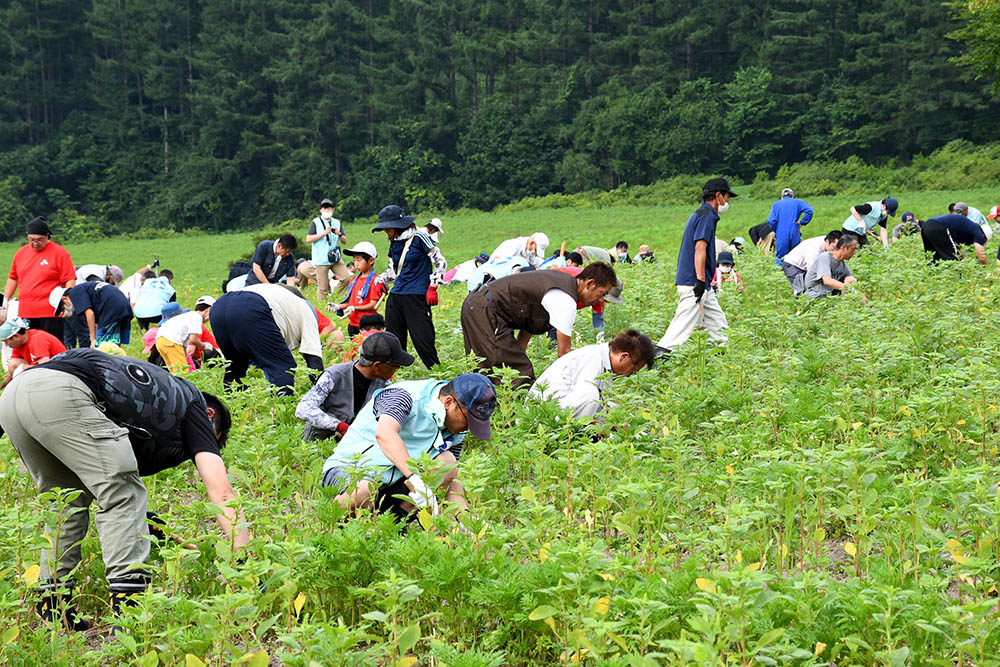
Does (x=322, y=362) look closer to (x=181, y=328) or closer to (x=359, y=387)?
(x=181, y=328)

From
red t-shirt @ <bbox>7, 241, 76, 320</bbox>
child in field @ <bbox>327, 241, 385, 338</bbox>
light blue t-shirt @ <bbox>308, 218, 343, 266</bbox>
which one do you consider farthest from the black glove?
light blue t-shirt @ <bbox>308, 218, 343, 266</bbox>

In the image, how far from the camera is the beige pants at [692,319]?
30.1 feet

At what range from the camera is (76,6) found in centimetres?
6856

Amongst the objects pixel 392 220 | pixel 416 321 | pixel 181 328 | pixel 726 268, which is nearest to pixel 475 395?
pixel 416 321

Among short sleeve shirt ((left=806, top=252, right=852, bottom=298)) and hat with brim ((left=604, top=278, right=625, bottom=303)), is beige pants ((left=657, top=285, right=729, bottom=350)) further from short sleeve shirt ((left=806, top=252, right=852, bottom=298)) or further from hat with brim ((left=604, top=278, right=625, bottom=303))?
short sleeve shirt ((left=806, top=252, right=852, bottom=298))

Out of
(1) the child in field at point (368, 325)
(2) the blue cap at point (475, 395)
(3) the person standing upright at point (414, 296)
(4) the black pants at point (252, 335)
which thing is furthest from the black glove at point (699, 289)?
(2) the blue cap at point (475, 395)

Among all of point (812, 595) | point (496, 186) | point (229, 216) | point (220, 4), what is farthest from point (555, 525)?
point (220, 4)

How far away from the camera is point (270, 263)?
38.4ft

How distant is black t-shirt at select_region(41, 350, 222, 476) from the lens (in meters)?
4.32

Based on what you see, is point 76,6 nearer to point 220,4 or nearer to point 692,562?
point 220,4

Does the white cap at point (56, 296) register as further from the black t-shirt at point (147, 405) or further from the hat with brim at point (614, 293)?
the black t-shirt at point (147, 405)

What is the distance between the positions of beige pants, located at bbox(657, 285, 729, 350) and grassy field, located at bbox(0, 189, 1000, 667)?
1.02 metres

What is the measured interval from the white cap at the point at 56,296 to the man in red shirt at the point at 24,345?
1.64 m

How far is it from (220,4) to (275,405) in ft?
214
